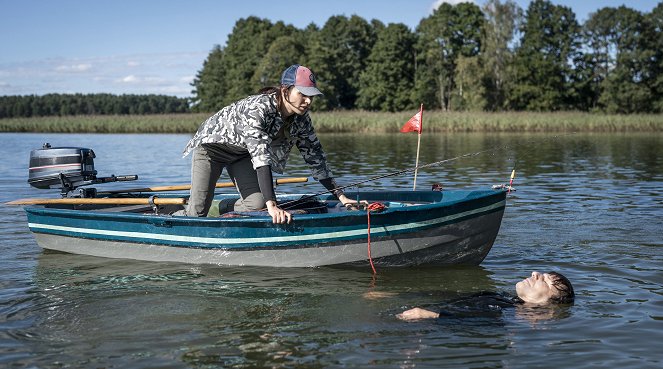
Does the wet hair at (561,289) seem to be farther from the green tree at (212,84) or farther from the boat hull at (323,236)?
the green tree at (212,84)

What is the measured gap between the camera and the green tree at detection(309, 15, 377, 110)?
2628 inches

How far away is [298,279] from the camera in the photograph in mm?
7609

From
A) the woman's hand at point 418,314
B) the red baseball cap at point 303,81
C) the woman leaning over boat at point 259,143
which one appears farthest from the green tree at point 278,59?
the woman's hand at point 418,314

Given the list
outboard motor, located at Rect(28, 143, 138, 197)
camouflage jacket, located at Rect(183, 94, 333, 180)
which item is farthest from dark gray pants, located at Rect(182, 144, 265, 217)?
outboard motor, located at Rect(28, 143, 138, 197)

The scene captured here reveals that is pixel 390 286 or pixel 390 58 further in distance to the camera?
pixel 390 58

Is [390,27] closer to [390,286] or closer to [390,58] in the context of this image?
[390,58]

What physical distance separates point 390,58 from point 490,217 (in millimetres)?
59798

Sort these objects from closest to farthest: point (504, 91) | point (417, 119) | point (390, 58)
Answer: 1. point (417, 119)
2. point (504, 91)
3. point (390, 58)

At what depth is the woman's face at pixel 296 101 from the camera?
712 cm

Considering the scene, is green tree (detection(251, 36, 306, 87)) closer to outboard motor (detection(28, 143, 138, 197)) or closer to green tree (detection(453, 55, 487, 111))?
green tree (detection(453, 55, 487, 111))

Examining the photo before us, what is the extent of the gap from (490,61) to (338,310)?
55574mm

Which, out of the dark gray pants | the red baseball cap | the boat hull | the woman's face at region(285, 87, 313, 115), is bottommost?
the boat hull

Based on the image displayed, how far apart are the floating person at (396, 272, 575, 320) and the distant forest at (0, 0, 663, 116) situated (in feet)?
170

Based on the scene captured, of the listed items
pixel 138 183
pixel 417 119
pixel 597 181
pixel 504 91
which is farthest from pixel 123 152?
pixel 504 91
